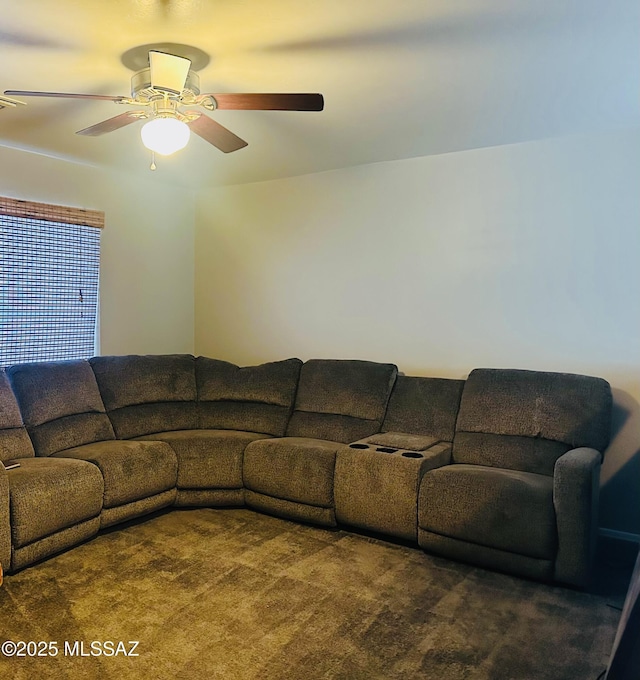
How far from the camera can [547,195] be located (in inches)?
142

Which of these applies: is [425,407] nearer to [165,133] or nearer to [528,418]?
[528,418]

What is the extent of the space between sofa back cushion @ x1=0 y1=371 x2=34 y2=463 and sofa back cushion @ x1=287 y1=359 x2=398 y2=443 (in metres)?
1.65

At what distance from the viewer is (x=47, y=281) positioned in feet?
13.6

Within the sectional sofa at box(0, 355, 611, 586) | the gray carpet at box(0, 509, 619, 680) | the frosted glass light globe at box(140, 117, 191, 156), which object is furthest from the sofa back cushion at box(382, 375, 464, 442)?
the frosted glass light globe at box(140, 117, 191, 156)

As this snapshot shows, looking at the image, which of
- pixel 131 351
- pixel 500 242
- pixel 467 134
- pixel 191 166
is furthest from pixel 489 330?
pixel 131 351

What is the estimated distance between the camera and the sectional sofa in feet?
9.19

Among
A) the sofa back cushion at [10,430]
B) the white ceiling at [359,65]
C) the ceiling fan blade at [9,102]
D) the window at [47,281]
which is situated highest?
the white ceiling at [359,65]

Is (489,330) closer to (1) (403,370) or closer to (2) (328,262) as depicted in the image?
(1) (403,370)

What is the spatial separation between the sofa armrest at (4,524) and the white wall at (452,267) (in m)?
2.46

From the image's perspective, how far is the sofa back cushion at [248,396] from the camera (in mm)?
4188

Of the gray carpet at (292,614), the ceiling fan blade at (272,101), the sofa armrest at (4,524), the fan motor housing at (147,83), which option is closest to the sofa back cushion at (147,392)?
the gray carpet at (292,614)

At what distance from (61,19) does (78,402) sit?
91.3 inches

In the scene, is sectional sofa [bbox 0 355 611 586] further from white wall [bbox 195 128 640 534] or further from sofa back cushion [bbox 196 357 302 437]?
white wall [bbox 195 128 640 534]

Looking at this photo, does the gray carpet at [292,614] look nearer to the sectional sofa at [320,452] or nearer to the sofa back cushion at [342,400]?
the sectional sofa at [320,452]
